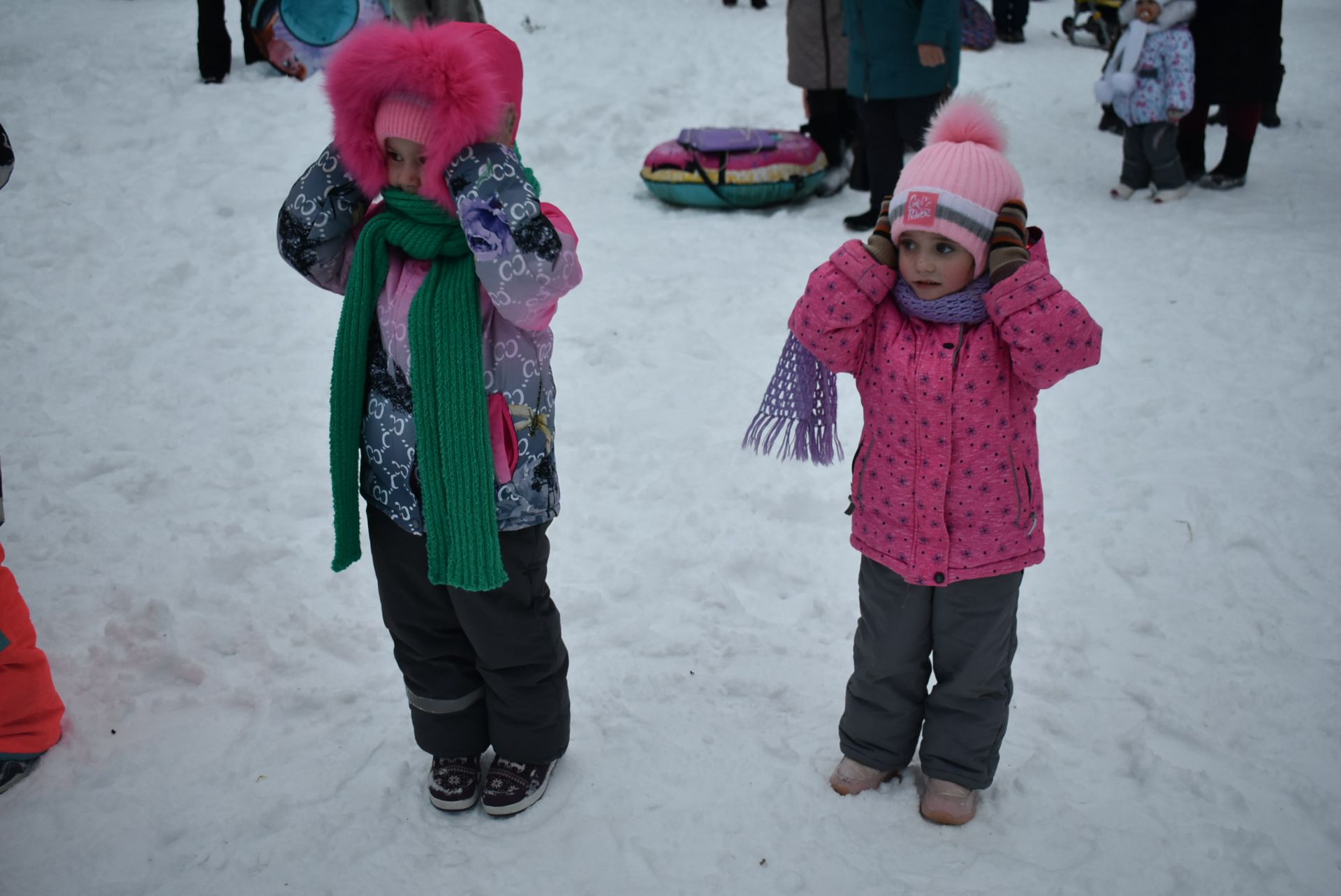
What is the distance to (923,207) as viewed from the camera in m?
2.03

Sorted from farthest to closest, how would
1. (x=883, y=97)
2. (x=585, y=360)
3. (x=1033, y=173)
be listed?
(x=1033, y=173) → (x=883, y=97) → (x=585, y=360)

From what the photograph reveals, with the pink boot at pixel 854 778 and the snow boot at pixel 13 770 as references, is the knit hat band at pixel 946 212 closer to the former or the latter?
the pink boot at pixel 854 778

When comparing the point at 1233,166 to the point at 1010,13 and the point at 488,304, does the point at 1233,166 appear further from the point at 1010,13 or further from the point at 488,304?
the point at 488,304

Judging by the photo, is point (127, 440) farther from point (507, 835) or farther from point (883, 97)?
point (883, 97)

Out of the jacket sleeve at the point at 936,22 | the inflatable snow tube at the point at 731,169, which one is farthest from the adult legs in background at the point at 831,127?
the jacket sleeve at the point at 936,22

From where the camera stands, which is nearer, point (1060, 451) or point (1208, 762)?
point (1208, 762)

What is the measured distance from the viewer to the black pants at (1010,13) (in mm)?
11141

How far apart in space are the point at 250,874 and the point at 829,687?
150 cm

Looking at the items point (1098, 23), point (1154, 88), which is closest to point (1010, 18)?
point (1098, 23)

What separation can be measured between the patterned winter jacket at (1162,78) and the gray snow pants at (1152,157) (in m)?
0.09

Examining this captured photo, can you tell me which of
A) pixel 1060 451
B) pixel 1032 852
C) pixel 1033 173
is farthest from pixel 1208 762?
pixel 1033 173

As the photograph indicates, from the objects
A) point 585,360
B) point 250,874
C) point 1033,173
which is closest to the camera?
point 250,874

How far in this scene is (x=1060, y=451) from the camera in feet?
13.0

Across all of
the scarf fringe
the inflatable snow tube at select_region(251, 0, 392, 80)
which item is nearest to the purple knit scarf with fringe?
the scarf fringe
